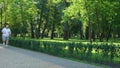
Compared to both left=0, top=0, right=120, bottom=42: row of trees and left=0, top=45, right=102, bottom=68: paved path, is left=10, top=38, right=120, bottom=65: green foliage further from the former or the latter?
left=0, top=0, right=120, bottom=42: row of trees

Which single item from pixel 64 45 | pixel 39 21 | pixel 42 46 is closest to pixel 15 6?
pixel 39 21

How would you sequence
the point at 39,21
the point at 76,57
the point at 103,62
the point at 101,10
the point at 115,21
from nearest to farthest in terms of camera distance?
the point at 103,62 < the point at 76,57 < the point at 101,10 < the point at 115,21 < the point at 39,21

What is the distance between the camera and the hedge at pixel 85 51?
1409cm

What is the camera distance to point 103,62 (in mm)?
14383

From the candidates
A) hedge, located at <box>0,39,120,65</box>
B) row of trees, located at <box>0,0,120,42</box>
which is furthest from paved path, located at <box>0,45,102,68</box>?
row of trees, located at <box>0,0,120,42</box>

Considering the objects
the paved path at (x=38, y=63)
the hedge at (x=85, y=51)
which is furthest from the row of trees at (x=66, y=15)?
the paved path at (x=38, y=63)

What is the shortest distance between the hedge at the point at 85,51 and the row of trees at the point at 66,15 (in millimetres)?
16248

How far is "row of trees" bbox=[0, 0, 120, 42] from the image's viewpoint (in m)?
38.4

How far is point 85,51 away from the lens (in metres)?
16.3

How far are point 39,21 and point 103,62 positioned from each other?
60131 mm

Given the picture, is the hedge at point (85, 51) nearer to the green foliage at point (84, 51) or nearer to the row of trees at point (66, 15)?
the green foliage at point (84, 51)

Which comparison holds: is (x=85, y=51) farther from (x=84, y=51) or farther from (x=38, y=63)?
(x=38, y=63)

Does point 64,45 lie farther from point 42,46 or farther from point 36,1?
point 36,1

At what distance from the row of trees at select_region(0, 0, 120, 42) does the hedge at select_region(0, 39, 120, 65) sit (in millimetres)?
16248
